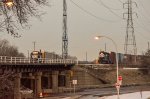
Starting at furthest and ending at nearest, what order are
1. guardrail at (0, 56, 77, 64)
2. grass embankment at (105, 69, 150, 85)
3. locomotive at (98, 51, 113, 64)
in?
locomotive at (98, 51, 113, 64)
grass embankment at (105, 69, 150, 85)
guardrail at (0, 56, 77, 64)

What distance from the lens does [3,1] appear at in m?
12.0

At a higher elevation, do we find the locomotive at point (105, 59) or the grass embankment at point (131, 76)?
Result: the locomotive at point (105, 59)

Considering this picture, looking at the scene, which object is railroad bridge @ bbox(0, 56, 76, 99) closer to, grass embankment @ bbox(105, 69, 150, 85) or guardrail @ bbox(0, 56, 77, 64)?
guardrail @ bbox(0, 56, 77, 64)

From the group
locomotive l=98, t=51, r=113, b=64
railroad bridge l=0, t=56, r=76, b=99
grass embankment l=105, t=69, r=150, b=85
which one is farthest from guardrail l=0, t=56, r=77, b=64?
locomotive l=98, t=51, r=113, b=64

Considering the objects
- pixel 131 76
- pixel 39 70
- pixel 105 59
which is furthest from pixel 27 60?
pixel 131 76

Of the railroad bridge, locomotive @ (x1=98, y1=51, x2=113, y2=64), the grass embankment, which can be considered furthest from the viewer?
locomotive @ (x1=98, y1=51, x2=113, y2=64)

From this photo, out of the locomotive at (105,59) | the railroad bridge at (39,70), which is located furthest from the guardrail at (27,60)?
the locomotive at (105,59)

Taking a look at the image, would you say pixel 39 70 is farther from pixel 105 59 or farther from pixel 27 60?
pixel 105 59

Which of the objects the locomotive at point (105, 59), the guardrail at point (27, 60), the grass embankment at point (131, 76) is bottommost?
the grass embankment at point (131, 76)

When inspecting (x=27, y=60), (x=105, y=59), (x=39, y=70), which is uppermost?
(x=105, y=59)

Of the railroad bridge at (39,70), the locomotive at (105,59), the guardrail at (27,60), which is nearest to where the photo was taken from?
the guardrail at (27,60)

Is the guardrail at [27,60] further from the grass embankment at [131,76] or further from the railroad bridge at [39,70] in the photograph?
the grass embankment at [131,76]

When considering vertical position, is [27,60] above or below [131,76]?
above

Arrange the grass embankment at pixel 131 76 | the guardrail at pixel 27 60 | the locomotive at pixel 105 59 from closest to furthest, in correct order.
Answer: the guardrail at pixel 27 60
the grass embankment at pixel 131 76
the locomotive at pixel 105 59
